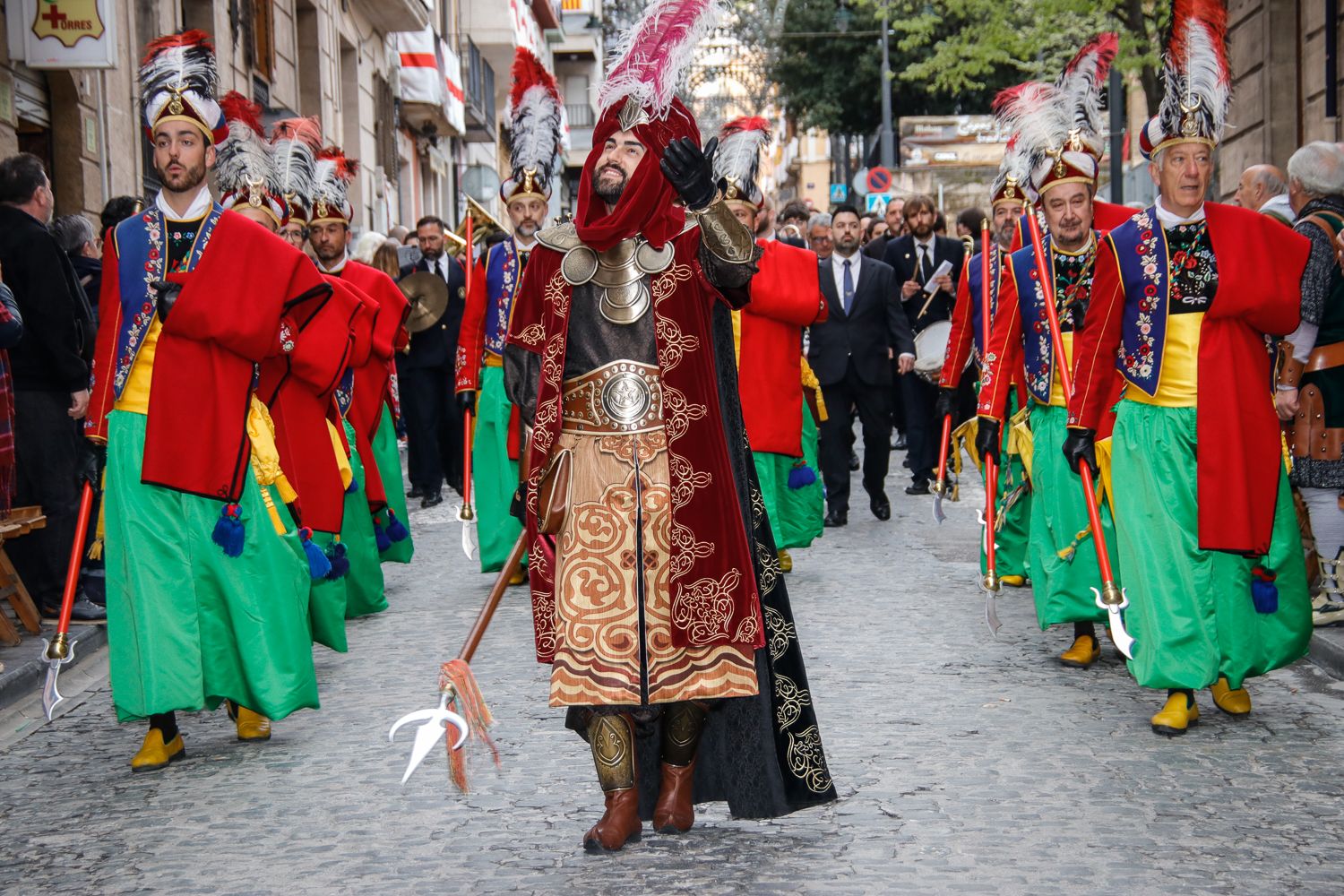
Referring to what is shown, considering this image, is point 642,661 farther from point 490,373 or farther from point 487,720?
point 490,373

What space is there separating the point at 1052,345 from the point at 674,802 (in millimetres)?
3306

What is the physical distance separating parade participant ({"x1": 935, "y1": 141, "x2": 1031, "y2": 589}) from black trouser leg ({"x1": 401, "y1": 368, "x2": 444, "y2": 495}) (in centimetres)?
612

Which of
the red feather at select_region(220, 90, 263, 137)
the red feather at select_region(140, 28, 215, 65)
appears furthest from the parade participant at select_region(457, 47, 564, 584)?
the red feather at select_region(140, 28, 215, 65)

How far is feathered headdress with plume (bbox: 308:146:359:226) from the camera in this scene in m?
9.87

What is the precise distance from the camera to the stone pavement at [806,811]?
4.75m

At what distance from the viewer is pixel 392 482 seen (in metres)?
10.5

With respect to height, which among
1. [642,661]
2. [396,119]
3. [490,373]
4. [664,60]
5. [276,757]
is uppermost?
[396,119]

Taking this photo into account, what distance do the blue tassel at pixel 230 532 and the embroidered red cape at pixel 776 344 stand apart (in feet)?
14.7

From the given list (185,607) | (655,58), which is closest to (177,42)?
(185,607)

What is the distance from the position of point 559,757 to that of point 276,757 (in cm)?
95

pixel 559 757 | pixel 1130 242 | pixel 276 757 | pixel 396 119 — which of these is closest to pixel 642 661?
pixel 559 757

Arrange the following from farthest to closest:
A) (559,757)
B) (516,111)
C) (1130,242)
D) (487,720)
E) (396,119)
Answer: (396,119) → (516,111) → (1130,242) → (559,757) → (487,720)

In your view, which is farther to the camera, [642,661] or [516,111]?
[516,111]

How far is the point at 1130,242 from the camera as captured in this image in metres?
6.55
